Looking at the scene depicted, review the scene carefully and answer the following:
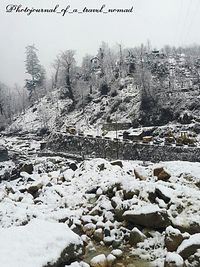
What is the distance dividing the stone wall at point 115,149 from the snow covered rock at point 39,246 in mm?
25474

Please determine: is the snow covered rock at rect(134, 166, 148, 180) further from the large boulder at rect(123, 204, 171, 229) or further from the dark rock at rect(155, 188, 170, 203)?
the large boulder at rect(123, 204, 171, 229)

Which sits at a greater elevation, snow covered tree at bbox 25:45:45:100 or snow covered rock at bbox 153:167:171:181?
snow covered tree at bbox 25:45:45:100

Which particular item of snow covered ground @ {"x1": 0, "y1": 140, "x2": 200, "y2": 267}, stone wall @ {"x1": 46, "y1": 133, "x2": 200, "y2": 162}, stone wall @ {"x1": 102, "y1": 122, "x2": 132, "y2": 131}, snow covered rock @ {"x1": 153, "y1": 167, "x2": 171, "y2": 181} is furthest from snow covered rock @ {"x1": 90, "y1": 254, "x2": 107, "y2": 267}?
stone wall @ {"x1": 102, "y1": 122, "x2": 132, "y2": 131}

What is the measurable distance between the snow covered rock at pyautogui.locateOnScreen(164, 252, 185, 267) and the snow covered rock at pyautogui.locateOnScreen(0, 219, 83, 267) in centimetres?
199

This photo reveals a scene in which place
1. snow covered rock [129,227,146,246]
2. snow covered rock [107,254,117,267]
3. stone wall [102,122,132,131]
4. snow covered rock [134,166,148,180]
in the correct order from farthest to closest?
stone wall [102,122,132,131]
snow covered rock [134,166,148,180]
snow covered rock [129,227,146,246]
snow covered rock [107,254,117,267]

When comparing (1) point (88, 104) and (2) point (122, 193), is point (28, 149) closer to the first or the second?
(1) point (88, 104)

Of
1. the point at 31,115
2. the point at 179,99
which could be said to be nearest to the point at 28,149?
the point at 179,99

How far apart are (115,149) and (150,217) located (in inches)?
1235

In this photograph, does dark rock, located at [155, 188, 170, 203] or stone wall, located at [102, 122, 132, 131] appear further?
stone wall, located at [102, 122, 132, 131]

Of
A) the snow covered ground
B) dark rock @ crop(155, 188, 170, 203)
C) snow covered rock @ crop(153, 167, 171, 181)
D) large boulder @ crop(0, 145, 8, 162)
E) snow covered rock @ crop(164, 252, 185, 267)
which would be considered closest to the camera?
snow covered rock @ crop(164, 252, 185, 267)

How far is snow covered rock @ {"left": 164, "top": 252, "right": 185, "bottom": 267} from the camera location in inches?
305

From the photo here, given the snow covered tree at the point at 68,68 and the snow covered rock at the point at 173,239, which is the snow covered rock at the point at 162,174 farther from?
the snow covered tree at the point at 68,68

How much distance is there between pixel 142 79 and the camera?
202 feet

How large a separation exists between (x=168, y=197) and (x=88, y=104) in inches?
2464
